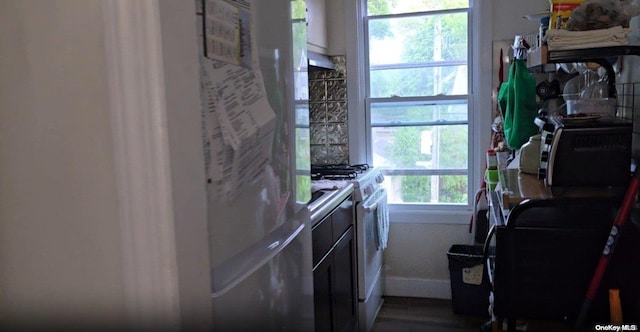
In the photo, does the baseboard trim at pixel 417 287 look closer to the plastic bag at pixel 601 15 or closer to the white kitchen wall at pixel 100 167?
the plastic bag at pixel 601 15

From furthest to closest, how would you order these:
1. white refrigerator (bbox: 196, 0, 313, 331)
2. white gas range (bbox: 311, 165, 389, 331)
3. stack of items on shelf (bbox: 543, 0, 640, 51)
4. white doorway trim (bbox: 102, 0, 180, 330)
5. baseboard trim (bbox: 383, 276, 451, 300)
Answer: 1. baseboard trim (bbox: 383, 276, 451, 300)
2. white gas range (bbox: 311, 165, 389, 331)
3. stack of items on shelf (bbox: 543, 0, 640, 51)
4. white refrigerator (bbox: 196, 0, 313, 331)
5. white doorway trim (bbox: 102, 0, 180, 330)

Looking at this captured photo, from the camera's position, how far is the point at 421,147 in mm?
3352

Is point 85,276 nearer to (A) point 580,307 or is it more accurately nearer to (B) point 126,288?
(B) point 126,288

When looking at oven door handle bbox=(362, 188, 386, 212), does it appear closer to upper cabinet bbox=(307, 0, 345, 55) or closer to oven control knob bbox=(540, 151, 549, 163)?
upper cabinet bbox=(307, 0, 345, 55)

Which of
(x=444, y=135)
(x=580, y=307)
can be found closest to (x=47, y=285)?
(x=580, y=307)

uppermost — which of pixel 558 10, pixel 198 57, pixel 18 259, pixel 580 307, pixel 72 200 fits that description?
pixel 558 10

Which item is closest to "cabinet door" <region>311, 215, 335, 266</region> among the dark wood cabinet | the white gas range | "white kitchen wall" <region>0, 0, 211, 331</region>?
the dark wood cabinet

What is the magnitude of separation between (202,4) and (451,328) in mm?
2587

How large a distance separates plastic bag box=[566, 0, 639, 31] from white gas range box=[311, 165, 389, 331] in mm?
1362

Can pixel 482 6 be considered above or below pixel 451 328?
above

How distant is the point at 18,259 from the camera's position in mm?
824

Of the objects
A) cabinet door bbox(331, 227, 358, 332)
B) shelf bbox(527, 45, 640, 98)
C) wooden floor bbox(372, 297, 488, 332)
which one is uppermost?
shelf bbox(527, 45, 640, 98)

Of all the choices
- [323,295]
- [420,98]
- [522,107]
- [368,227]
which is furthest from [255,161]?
[420,98]

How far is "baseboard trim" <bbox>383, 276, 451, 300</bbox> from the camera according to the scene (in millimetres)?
3334
